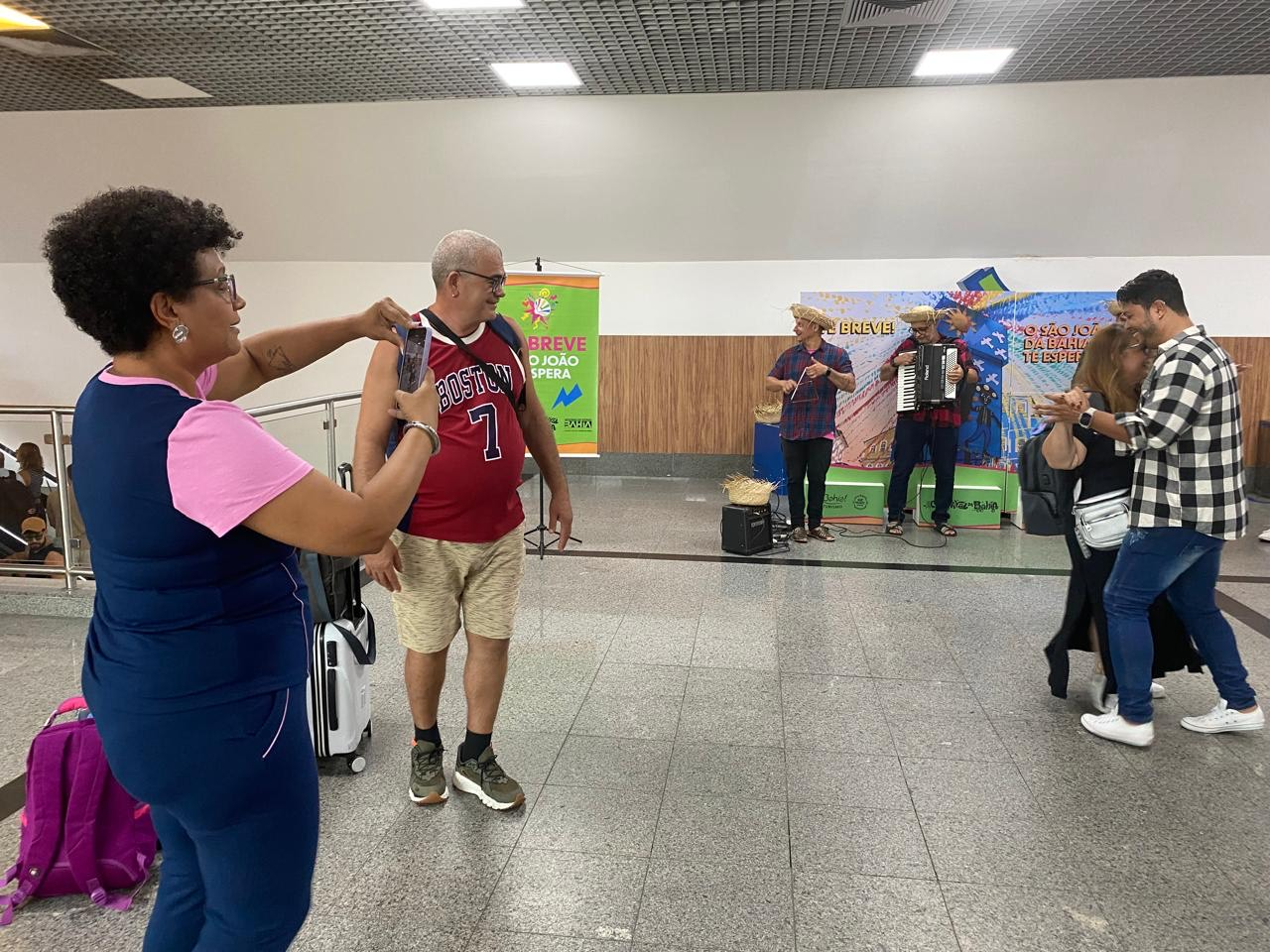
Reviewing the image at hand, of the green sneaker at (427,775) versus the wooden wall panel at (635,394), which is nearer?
the green sneaker at (427,775)

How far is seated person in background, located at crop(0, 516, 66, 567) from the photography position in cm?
433

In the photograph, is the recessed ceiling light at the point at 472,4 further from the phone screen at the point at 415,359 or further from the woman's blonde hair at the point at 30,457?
the phone screen at the point at 415,359

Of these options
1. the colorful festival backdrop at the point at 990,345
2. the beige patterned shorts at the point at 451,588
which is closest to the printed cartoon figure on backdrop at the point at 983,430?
the colorful festival backdrop at the point at 990,345

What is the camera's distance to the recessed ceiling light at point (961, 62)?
5707 millimetres

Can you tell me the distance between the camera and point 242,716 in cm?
118

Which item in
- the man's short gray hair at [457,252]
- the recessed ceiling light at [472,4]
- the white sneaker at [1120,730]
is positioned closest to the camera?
the man's short gray hair at [457,252]

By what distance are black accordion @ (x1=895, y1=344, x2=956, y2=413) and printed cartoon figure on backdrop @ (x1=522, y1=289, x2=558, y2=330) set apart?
2708 mm

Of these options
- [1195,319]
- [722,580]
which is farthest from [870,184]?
[722,580]

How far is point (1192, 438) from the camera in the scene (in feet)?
8.59

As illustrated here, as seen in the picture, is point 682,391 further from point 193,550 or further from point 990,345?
point 193,550

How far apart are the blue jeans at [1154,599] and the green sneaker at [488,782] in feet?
6.90

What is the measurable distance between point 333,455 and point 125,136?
4.99m

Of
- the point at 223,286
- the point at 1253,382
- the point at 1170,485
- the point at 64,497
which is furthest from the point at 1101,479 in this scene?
the point at 1253,382

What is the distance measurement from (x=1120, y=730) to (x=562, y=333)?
157 inches
